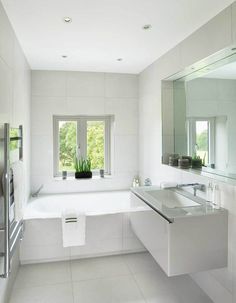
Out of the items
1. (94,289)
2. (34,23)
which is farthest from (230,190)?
(34,23)

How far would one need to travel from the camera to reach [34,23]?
222cm

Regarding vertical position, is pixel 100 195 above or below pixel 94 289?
above

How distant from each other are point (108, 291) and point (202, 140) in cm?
173

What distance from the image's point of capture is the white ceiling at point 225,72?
7.35 feet

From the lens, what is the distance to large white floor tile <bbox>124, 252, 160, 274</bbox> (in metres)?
2.73

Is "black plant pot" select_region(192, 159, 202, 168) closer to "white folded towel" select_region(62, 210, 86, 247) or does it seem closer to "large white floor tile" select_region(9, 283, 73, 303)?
"white folded towel" select_region(62, 210, 86, 247)

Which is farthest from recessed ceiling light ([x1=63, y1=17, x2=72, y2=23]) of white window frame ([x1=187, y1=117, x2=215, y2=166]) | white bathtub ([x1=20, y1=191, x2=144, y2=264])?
white bathtub ([x1=20, y1=191, x2=144, y2=264])

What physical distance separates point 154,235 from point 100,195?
5.62 ft

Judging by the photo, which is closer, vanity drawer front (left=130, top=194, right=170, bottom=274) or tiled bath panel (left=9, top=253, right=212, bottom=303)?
vanity drawer front (left=130, top=194, right=170, bottom=274)

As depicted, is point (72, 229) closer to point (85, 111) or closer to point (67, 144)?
point (67, 144)

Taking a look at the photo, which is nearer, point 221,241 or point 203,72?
point 221,241

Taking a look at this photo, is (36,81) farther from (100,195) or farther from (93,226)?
(93,226)

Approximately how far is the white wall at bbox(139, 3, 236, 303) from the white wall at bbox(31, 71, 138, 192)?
0.20 meters

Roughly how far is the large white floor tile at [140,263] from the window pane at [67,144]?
1.72 meters
